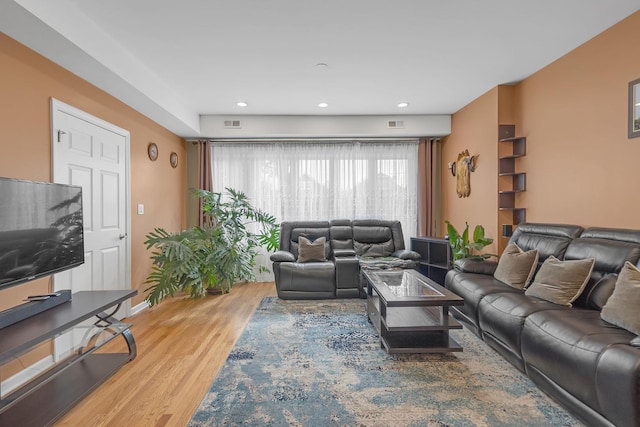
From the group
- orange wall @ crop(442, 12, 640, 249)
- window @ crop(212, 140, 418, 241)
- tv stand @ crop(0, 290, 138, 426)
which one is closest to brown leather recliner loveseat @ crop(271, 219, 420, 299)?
window @ crop(212, 140, 418, 241)

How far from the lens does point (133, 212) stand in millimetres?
3705

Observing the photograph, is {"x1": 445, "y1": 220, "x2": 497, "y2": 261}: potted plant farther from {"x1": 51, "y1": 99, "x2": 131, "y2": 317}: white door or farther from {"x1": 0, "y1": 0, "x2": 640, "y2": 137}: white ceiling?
{"x1": 51, "y1": 99, "x2": 131, "y2": 317}: white door

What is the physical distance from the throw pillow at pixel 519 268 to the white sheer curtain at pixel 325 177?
243 centimetres

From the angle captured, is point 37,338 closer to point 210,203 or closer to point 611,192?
point 210,203

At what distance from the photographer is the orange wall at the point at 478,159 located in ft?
12.8

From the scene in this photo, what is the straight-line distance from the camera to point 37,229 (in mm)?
2031

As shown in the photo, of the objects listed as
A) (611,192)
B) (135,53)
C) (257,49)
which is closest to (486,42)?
(611,192)

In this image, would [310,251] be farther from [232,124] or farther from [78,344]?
[78,344]

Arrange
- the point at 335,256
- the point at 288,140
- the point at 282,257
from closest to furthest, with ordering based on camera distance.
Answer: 1. the point at 282,257
2. the point at 335,256
3. the point at 288,140

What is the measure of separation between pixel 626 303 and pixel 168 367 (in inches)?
117

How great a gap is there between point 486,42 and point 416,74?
2.63 ft

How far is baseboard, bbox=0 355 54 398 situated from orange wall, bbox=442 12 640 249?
4051 mm

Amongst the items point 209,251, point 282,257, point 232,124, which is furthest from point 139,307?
point 232,124

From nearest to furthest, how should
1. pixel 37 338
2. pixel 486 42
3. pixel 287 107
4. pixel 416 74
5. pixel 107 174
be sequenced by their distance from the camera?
pixel 37 338 → pixel 486 42 → pixel 107 174 → pixel 416 74 → pixel 287 107
